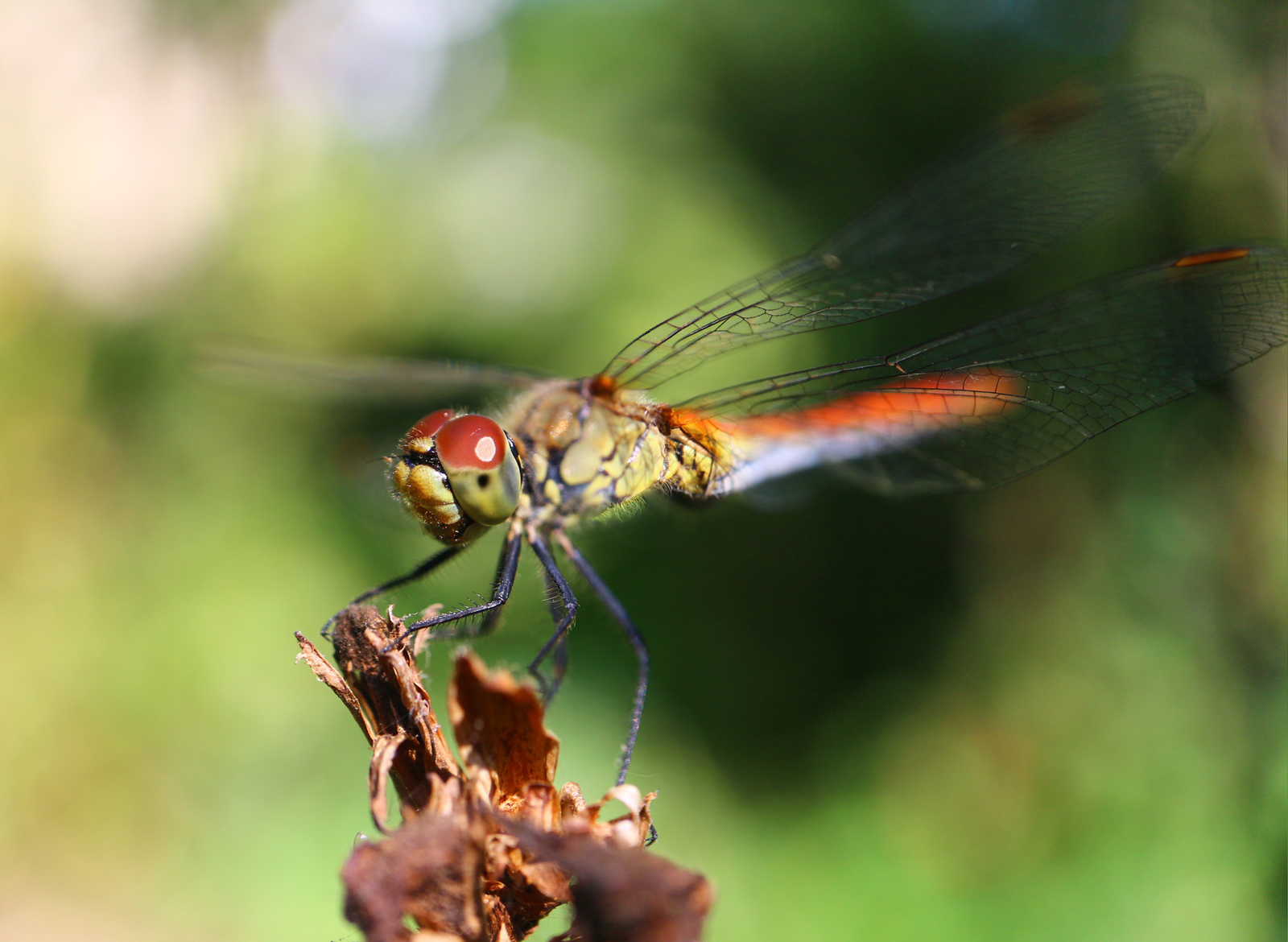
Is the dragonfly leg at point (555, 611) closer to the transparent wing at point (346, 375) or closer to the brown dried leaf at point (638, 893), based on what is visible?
the transparent wing at point (346, 375)

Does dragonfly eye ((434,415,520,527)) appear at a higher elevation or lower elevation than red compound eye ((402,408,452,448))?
lower

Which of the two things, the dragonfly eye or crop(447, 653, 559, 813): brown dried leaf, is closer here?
crop(447, 653, 559, 813): brown dried leaf

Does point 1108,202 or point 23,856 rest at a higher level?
point 1108,202

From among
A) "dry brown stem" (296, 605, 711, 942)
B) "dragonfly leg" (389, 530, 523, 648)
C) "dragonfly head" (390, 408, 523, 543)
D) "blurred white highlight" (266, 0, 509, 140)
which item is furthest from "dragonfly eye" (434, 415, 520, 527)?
"blurred white highlight" (266, 0, 509, 140)

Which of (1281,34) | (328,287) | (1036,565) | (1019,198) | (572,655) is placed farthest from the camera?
(328,287)

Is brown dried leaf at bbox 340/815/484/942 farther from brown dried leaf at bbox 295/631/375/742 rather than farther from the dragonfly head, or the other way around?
the dragonfly head

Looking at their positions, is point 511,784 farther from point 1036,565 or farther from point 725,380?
point 1036,565

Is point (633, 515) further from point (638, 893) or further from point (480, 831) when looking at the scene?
point (638, 893)

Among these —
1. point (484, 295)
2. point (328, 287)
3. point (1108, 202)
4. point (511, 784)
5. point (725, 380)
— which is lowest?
point (511, 784)

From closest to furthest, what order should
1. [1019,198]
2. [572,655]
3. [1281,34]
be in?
[1019,198]
[1281,34]
[572,655]

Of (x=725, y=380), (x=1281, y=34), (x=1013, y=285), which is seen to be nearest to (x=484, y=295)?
(x=725, y=380)
